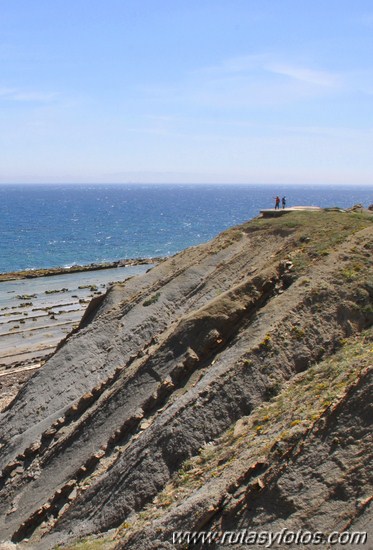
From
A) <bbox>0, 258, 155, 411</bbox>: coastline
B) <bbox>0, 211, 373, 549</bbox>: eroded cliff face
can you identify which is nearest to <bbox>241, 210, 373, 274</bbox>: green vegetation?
<bbox>0, 211, 373, 549</bbox>: eroded cliff face

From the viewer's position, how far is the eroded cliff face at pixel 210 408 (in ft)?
50.6

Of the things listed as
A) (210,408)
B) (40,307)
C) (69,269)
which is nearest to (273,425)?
(210,408)

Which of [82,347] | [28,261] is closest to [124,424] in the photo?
[82,347]

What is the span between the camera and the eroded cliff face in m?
15.4

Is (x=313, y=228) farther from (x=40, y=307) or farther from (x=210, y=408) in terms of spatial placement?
(x=40, y=307)

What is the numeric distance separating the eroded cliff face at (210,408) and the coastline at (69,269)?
201 ft

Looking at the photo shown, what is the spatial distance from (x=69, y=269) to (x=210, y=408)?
7990 centimetres

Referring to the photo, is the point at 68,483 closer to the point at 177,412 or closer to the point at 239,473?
the point at 177,412

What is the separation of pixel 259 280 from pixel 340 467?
12679mm

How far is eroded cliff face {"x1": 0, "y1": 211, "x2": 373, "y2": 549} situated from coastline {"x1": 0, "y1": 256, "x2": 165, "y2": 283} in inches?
2417

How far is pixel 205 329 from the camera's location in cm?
2492

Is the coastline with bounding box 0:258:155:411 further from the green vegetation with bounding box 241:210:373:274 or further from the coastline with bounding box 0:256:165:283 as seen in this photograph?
the green vegetation with bounding box 241:210:373:274

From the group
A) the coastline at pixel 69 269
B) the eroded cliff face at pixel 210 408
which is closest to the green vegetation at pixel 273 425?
the eroded cliff face at pixel 210 408

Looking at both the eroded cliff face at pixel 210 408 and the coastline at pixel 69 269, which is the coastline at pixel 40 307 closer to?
the coastline at pixel 69 269
